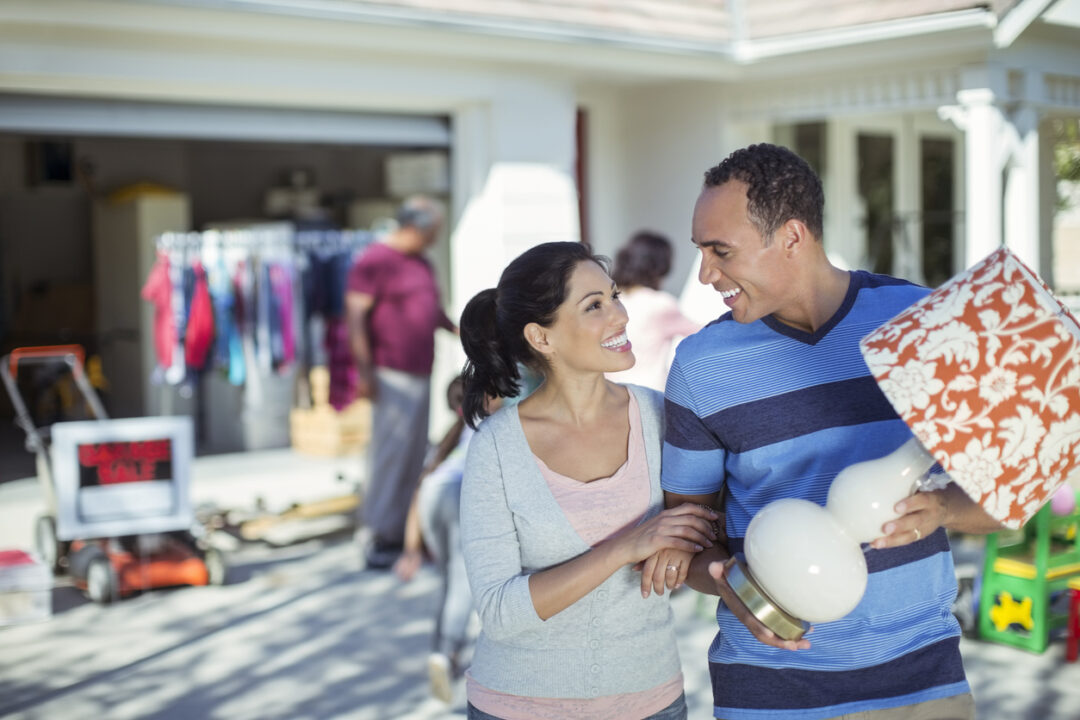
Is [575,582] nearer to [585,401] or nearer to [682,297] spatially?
[585,401]

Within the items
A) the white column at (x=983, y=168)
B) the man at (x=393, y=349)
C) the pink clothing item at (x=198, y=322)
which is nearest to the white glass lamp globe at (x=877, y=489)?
the man at (x=393, y=349)

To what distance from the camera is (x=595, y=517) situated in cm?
226

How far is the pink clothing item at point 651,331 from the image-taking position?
5484 mm

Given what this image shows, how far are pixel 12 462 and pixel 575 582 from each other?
9.49 metres

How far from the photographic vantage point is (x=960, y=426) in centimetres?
167

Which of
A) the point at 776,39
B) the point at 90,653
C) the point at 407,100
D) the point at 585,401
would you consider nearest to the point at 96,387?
the point at 407,100

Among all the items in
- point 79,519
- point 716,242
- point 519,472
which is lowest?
point 79,519

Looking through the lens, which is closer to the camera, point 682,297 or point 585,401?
point 585,401

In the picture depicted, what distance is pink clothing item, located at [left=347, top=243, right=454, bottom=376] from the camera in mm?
6734

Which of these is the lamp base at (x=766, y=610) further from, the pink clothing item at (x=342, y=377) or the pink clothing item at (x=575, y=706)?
the pink clothing item at (x=342, y=377)

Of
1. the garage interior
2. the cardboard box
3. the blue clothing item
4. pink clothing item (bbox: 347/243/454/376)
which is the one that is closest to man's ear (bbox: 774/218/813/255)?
the blue clothing item

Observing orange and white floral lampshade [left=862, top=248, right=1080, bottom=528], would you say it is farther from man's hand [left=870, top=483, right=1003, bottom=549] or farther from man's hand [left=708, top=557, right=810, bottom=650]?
man's hand [left=708, top=557, right=810, bottom=650]

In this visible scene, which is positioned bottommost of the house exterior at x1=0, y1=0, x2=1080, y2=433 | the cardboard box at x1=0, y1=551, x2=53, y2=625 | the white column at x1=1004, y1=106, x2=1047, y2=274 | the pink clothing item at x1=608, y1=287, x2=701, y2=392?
the cardboard box at x1=0, y1=551, x2=53, y2=625

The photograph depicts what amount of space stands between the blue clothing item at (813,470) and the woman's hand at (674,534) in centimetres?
7
